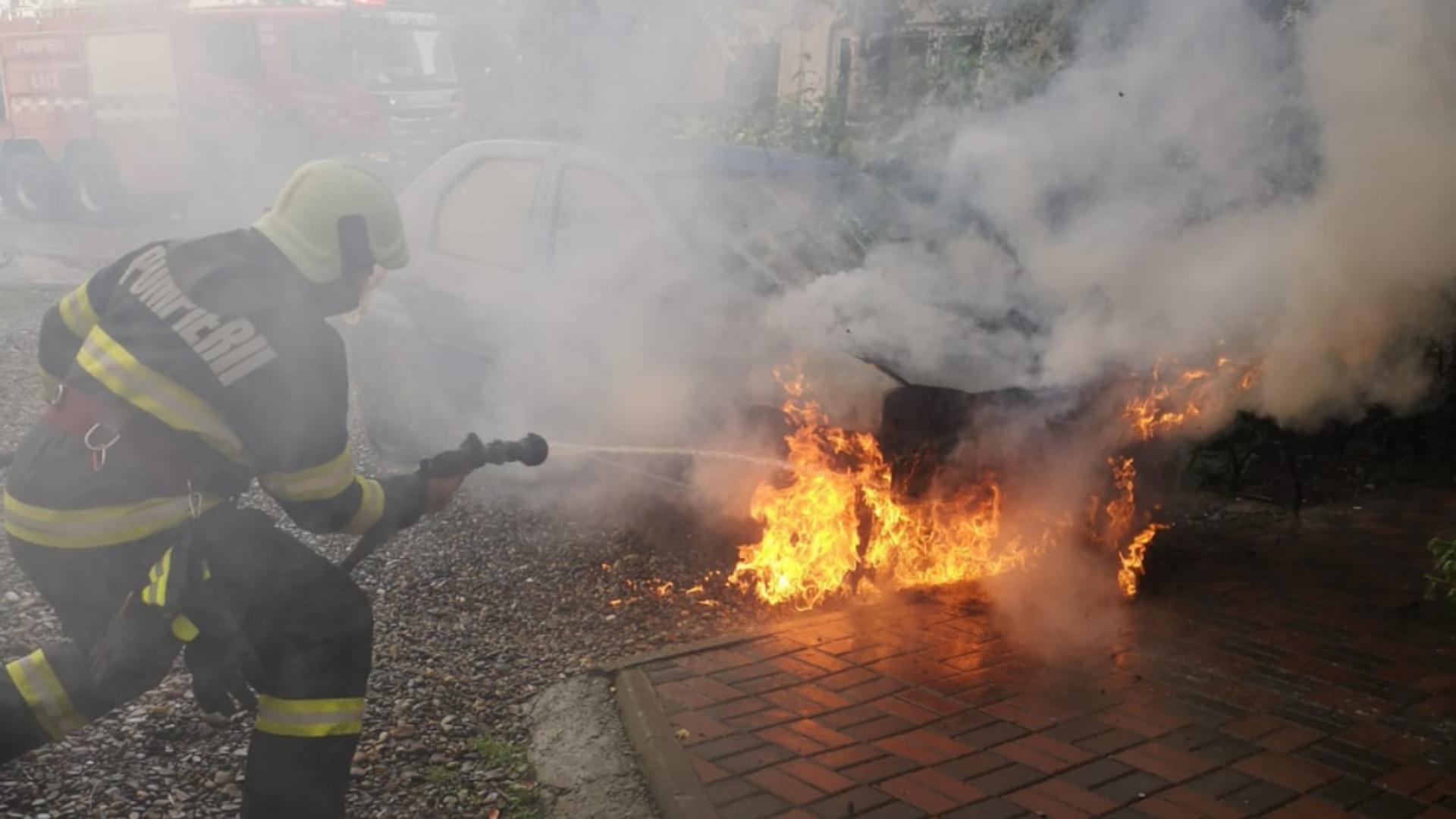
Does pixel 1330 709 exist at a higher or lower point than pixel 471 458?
lower

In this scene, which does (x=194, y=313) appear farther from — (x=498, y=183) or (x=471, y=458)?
(x=498, y=183)

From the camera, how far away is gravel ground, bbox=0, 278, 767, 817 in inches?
132

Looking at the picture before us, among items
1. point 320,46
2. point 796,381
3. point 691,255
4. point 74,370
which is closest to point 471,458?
point 74,370

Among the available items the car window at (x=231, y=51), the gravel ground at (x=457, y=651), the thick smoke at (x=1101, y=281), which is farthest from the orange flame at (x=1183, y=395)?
the car window at (x=231, y=51)

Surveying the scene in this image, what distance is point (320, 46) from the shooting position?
15336 mm

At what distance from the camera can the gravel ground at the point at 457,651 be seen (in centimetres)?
335

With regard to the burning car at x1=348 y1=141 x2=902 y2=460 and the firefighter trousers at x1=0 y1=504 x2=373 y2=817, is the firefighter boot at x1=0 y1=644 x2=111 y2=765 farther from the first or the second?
the burning car at x1=348 y1=141 x2=902 y2=460

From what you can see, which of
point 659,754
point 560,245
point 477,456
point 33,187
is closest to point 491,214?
point 560,245

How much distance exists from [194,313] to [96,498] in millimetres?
479

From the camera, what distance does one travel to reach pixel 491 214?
20.4 feet

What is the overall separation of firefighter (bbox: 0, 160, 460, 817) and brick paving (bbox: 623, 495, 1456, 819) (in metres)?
1.13

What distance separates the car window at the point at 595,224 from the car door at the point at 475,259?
4.4 inches

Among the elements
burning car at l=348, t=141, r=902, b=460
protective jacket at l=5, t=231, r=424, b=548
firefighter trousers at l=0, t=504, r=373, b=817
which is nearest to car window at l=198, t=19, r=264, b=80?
burning car at l=348, t=141, r=902, b=460

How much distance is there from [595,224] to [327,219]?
2.79m
